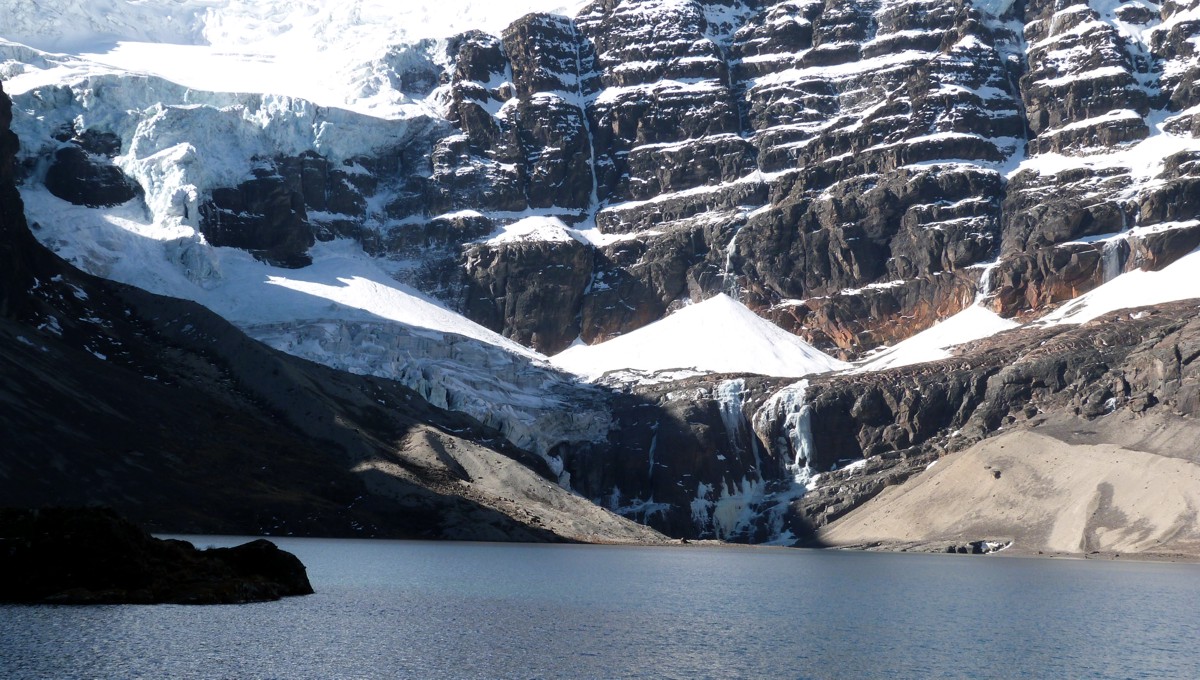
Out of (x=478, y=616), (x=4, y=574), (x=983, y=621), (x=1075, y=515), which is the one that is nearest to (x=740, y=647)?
(x=478, y=616)

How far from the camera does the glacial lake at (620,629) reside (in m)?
62.3

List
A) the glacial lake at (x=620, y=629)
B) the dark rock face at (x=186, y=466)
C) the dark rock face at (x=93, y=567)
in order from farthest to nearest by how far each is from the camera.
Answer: the dark rock face at (x=186, y=466)
the dark rock face at (x=93, y=567)
the glacial lake at (x=620, y=629)

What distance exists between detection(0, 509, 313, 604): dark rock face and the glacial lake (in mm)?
2707

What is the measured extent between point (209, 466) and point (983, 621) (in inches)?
4499

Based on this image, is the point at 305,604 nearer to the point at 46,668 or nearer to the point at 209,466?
the point at 46,668

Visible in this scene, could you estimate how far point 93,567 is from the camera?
78312 mm

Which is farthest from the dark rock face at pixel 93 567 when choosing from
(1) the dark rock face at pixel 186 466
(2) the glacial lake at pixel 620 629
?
(1) the dark rock face at pixel 186 466

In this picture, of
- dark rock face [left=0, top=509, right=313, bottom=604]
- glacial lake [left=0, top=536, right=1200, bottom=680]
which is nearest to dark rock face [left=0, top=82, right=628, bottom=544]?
glacial lake [left=0, top=536, right=1200, bottom=680]

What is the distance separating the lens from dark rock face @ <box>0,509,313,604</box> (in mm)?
76225

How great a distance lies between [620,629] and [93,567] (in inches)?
1184

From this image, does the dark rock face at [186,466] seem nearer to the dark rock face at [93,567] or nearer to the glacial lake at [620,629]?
the glacial lake at [620,629]

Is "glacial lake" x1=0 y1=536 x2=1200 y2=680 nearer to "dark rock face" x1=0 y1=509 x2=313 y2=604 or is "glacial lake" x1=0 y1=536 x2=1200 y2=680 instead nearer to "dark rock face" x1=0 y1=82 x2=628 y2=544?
"dark rock face" x1=0 y1=509 x2=313 y2=604

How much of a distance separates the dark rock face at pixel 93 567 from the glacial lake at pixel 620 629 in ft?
8.88

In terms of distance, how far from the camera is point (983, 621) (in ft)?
301
